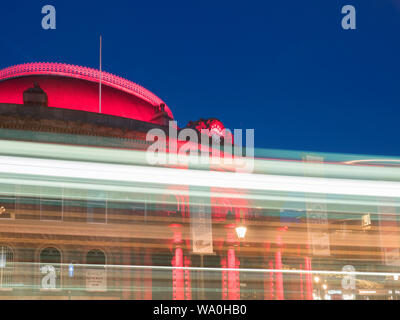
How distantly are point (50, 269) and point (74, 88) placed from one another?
92.5 feet

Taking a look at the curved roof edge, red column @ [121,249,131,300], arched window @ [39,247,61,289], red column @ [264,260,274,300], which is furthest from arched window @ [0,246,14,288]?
the curved roof edge

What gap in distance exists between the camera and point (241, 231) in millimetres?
5039

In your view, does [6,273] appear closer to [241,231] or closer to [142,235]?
[142,235]

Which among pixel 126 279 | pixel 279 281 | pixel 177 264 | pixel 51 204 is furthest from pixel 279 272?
pixel 51 204

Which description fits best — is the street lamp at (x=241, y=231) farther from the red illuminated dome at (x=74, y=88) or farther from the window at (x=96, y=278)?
the red illuminated dome at (x=74, y=88)

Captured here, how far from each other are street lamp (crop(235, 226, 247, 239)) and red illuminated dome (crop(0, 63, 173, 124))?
25.5m

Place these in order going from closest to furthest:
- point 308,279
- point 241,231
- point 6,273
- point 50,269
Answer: point 6,273
point 50,269
point 308,279
point 241,231

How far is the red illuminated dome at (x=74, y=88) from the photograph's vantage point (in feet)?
101

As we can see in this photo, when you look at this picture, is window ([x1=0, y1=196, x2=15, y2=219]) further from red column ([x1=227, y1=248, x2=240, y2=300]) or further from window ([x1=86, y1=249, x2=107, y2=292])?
red column ([x1=227, y1=248, x2=240, y2=300])

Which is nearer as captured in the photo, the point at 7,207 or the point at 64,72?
the point at 7,207

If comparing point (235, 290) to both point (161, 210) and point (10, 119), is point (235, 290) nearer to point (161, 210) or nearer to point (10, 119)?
point (161, 210)

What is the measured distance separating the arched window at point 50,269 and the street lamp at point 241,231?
157 cm

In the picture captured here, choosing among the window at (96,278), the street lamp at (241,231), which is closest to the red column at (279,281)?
the street lamp at (241,231)
